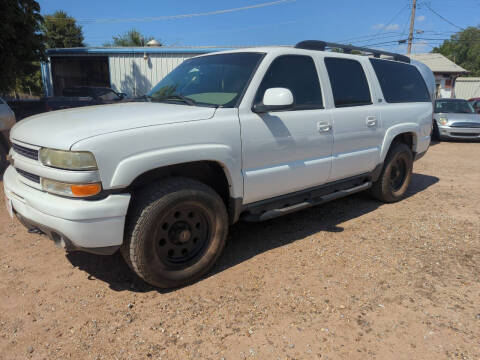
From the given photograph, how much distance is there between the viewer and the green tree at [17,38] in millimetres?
9094

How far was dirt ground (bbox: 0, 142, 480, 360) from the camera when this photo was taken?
87.4 inches

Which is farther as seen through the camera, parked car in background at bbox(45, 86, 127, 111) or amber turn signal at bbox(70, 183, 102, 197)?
parked car in background at bbox(45, 86, 127, 111)

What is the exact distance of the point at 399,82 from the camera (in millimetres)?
4891

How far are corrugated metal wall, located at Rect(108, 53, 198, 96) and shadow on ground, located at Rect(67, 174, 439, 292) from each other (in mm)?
14508

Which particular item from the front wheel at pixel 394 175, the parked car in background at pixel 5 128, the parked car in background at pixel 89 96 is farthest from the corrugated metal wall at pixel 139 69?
the front wheel at pixel 394 175

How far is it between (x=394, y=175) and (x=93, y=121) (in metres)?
4.30

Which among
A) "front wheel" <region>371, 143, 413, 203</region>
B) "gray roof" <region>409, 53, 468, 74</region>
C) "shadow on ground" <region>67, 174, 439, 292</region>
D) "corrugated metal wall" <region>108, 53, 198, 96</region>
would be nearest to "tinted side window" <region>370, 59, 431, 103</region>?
"front wheel" <region>371, 143, 413, 203</region>

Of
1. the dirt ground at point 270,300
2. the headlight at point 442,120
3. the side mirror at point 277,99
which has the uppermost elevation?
the side mirror at point 277,99

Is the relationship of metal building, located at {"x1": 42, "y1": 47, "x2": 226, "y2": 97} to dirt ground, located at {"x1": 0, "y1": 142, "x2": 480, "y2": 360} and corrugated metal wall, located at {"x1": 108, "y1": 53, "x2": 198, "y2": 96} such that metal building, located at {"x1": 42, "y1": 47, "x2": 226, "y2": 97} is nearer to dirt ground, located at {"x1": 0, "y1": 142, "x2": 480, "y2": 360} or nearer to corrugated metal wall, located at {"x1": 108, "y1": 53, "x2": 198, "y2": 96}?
corrugated metal wall, located at {"x1": 108, "y1": 53, "x2": 198, "y2": 96}

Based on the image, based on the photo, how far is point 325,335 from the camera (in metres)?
2.32

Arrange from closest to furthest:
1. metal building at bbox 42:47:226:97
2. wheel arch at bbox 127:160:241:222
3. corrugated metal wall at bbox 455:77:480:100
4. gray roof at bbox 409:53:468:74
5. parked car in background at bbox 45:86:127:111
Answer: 1. wheel arch at bbox 127:160:241:222
2. parked car in background at bbox 45:86:127:111
3. metal building at bbox 42:47:226:97
4. gray roof at bbox 409:53:468:74
5. corrugated metal wall at bbox 455:77:480:100

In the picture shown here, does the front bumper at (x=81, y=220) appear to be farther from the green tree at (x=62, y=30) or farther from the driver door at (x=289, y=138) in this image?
the green tree at (x=62, y=30)

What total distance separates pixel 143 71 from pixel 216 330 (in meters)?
17.3

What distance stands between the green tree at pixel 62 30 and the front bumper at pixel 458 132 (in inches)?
1294
